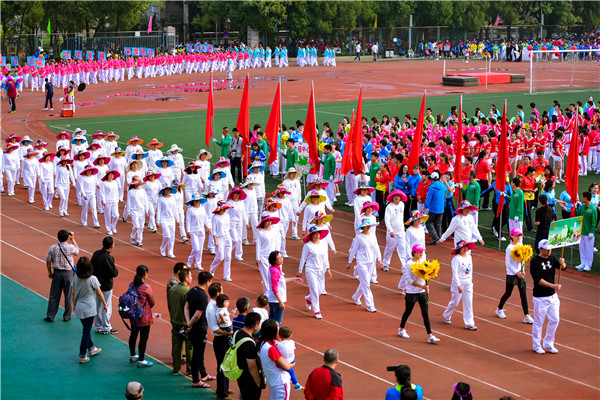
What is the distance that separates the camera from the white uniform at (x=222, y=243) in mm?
17672

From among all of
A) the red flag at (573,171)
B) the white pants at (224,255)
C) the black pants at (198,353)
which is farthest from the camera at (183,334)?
the red flag at (573,171)

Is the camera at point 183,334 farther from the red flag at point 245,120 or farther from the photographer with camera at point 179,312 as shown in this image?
the red flag at point 245,120

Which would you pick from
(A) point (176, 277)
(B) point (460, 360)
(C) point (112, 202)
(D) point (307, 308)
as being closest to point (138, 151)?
(C) point (112, 202)

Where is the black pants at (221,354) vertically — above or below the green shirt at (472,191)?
below

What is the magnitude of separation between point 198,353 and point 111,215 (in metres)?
9.57

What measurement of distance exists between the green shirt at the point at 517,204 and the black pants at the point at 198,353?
9398 mm

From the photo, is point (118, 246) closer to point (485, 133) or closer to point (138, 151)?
point (138, 151)

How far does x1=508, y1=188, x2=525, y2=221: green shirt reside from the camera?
19.3 meters

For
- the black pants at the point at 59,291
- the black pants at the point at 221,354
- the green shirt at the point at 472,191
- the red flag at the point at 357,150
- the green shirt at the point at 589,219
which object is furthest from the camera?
the red flag at the point at 357,150

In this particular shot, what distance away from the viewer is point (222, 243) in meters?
17.6

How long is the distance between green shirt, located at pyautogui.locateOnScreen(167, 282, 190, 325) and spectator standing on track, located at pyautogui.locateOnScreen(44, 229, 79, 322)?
3003mm

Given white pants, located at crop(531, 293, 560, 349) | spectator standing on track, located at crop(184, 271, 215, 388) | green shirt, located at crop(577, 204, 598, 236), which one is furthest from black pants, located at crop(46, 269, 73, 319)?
green shirt, located at crop(577, 204, 598, 236)

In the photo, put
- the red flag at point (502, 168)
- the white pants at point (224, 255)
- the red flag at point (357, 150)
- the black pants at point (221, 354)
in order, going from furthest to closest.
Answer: the red flag at point (357, 150) < the red flag at point (502, 168) < the white pants at point (224, 255) < the black pants at point (221, 354)

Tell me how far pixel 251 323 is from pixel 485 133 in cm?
1792
